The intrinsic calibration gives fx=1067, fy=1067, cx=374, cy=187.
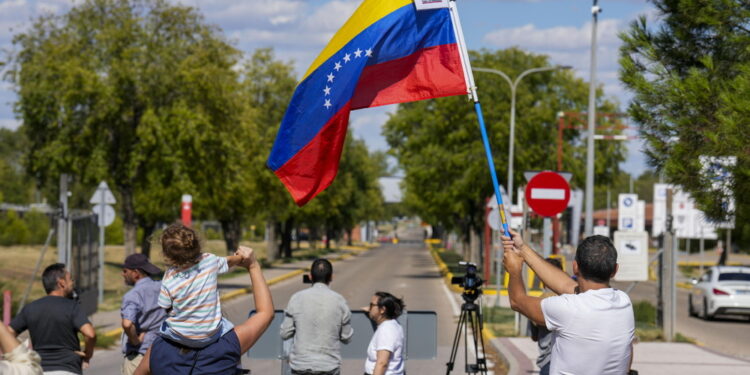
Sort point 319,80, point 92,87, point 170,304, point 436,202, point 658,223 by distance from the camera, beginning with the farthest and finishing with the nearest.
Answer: point 658,223
point 436,202
point 92,87
point 319,80
point 170,304

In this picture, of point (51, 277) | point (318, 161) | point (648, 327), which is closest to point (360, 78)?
point (318, 161)

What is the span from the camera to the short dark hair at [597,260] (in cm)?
509

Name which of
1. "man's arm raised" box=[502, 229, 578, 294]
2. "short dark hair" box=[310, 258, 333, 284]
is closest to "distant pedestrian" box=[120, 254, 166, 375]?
"short dark hair" box=[310, 258, 333, 284]

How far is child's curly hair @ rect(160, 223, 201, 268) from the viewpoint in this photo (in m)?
4.73

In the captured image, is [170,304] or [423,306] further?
[423,306]

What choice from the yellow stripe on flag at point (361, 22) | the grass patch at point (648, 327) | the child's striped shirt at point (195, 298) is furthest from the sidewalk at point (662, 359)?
the child's striped shirt at point (195, 298)

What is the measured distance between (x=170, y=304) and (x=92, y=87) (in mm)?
27364

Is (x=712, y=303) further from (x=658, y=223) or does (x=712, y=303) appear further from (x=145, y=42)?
(x=658, y=223)

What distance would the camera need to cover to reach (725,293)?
88.9 feet

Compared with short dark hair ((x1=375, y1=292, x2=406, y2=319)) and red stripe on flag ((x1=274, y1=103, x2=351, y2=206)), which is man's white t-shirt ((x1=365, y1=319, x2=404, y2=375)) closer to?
short dark hair ((x1=375, y1=292, x2=406, y2=319))

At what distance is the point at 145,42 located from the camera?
3266 centimetres

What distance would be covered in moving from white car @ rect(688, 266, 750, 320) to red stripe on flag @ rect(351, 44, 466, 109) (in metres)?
20.8

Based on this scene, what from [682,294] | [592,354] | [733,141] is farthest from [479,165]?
[592,354]

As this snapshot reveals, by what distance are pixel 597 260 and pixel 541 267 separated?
1.12 ft
